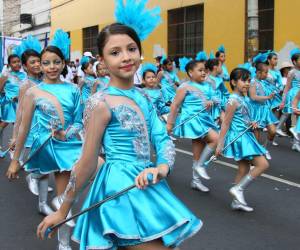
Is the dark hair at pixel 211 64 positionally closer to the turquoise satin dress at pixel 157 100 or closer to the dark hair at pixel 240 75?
the turquoise satin dress at pixel 157 100

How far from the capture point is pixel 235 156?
18.5ft

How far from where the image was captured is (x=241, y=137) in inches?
223

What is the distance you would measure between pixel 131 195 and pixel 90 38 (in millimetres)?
24981

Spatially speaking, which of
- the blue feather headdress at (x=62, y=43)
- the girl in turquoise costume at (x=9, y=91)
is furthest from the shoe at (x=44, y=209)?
the girl in turquoise costume at (x=9, y=91)

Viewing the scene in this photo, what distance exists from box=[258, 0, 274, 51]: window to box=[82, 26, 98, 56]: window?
500 inches

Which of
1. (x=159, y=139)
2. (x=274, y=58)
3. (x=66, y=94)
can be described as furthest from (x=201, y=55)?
(x=159, y=139)

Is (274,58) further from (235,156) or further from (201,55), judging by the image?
(235,156)

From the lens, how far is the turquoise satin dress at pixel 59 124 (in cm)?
464

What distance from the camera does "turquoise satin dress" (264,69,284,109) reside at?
29.6 feet

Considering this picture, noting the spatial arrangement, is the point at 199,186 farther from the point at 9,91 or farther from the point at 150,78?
the point at 9,91

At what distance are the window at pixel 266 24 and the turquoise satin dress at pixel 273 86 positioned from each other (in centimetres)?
484

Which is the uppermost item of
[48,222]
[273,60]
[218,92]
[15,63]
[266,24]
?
[266,24]

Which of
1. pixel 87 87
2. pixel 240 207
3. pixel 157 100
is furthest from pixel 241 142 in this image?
pixel 87 87

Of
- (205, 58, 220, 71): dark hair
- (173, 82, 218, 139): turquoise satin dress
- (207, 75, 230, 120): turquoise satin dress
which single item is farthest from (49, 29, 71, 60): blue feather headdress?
(205, 58, 220, 71): dark hair
